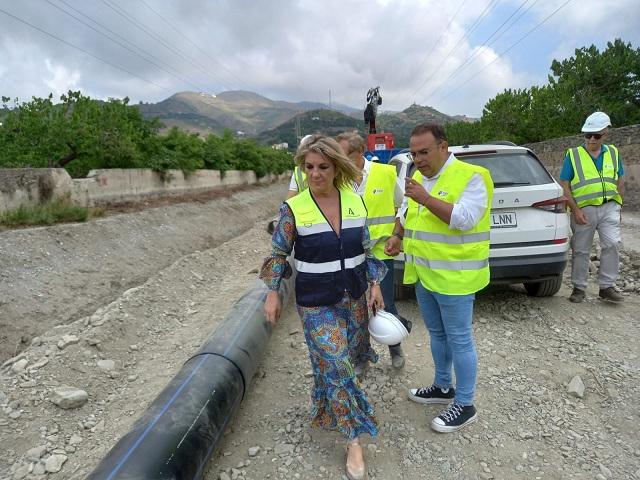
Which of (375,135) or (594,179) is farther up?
(375,135)

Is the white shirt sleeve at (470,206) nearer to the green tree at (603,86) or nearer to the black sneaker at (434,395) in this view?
the black sneaker at (434,395)

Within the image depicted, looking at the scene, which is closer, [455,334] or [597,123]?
[455,334]

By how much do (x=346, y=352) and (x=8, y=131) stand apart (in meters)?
10.6

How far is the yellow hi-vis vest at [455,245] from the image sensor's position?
245 centimetres

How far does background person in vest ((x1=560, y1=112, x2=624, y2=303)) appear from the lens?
440 cm

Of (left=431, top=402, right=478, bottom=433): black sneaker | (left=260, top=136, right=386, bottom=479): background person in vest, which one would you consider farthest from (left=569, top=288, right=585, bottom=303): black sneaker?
(left=260, top=136, right=386, bottom=479): background person in vest

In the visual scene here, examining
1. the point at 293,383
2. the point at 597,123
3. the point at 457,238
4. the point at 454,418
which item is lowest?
the point at 293,383

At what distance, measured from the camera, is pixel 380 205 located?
3258 mm

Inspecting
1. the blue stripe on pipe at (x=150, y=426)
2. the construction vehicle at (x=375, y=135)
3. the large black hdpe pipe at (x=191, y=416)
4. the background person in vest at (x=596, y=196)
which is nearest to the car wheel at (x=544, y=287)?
the background person in vest at (x=596, y=196)

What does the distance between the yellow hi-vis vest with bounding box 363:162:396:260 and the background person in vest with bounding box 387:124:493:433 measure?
1.65 ft

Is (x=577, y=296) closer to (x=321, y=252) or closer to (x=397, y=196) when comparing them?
(x=397, y=196)

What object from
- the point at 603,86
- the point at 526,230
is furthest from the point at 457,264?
the point at 603,86

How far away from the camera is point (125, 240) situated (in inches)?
310

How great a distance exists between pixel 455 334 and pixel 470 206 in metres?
0.78
